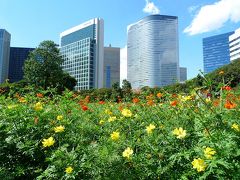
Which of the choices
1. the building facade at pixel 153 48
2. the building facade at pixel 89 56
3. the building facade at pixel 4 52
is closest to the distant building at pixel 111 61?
the building facade at pixel 153 48

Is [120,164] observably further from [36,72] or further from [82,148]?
[36,72]

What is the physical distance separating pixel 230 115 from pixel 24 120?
1.77 metres

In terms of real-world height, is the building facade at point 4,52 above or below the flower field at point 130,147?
above

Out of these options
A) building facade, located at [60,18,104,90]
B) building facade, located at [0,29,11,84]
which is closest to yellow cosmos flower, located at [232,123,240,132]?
building facade, located at [60,18,104,90]

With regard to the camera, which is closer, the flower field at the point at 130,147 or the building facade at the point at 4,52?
the flower field at the point at 130,147

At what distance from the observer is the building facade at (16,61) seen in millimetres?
120713

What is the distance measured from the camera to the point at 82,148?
8.42 ft

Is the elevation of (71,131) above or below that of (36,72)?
below

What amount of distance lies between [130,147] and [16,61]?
127 metres

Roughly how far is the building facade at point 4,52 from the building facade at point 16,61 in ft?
4.76

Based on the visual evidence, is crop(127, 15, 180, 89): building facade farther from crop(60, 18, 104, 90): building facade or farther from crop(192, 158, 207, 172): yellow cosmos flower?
crop(192, 158, 207, 172): yellow cosmos flower

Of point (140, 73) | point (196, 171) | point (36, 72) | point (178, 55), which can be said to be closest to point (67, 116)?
point (196, 171)

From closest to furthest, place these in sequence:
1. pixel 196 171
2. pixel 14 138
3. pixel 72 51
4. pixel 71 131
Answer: pixel 196 171 → pixel 14 138 → pixel 71 131 → pixel 72 51

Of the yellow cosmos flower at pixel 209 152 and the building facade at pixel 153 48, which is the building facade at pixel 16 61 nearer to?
the building facade at pixel 153 48
